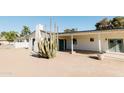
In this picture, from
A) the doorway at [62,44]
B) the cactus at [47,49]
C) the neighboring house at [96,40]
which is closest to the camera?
the cactus at [47,49]

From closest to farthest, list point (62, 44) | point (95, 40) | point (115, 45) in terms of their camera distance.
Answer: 1. point (115, 45)
2. point (95, 40)
3. point (62, 44)

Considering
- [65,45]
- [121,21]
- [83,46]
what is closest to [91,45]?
[83,46]

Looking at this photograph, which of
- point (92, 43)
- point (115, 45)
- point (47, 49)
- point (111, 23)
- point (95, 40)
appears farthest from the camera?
point (111, 23)

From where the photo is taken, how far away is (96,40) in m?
21.0

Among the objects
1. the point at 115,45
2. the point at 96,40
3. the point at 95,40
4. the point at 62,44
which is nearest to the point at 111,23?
the point at 62,44

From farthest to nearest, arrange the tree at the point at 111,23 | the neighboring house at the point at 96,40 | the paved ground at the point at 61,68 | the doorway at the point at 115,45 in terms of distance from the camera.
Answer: the tree at the point at 111,23
the neighboring house at the point at 96,40
the doorway at the point at 115,45
the paved ground at the point at 61,68

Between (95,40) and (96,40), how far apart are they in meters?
0.21

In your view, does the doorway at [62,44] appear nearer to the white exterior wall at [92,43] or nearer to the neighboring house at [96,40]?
the neighboring house at [96,40]

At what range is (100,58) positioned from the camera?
13984 millimetres

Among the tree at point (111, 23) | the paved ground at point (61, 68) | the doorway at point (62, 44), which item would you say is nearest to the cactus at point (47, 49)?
the paved ground at point (61, 68)

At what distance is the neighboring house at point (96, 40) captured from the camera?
16.9m

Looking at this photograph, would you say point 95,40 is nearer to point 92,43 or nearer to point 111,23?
point 92,43
